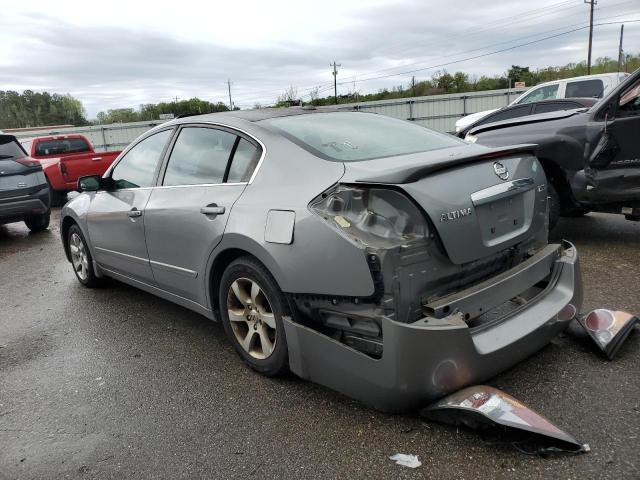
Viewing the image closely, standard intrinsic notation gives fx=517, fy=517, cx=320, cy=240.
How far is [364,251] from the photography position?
227 cm

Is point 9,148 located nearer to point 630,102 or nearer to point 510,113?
point 510,113

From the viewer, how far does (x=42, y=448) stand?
8.55 feet

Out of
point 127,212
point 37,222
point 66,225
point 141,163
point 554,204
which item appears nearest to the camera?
point 127,212

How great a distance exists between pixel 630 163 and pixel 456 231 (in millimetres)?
3425

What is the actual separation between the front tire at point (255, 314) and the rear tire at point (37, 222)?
23.5ft

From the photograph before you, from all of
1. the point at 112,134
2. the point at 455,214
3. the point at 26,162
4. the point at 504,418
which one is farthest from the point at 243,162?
the point at 112,134

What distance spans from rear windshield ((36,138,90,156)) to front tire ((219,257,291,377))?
12.0 meters

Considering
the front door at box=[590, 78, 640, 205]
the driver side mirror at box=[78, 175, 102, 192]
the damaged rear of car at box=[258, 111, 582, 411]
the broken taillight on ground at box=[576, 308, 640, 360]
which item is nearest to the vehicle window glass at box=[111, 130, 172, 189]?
the driver side mirror at box=[78, 175, 102, 192]

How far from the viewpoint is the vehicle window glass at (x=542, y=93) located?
10.5m

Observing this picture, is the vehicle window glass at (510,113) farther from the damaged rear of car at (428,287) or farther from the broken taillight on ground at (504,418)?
the broken taillight on ground at (504,418)

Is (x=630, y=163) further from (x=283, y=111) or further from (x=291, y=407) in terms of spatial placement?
(x=291, y=407)

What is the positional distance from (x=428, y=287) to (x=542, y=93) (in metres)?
9.97

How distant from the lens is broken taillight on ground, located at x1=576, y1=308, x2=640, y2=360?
9.68 feet

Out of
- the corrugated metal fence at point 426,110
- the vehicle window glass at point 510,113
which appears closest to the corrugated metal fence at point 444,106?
the corrugated metal fence at point 426,110
